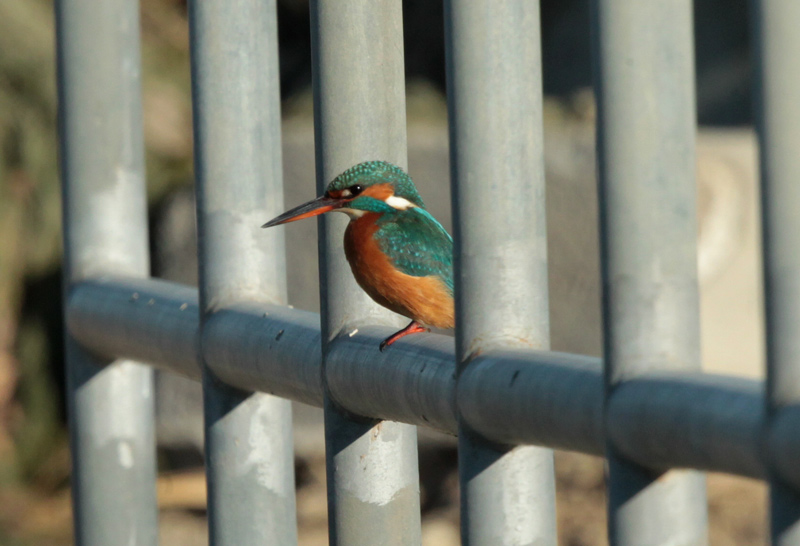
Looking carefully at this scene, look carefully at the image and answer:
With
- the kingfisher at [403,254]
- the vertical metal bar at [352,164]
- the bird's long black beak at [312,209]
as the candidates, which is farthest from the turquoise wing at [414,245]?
the vertical metal bar at [352,164]

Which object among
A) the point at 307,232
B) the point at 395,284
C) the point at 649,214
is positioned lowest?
the point at 307,232

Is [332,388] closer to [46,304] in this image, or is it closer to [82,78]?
[82,78]

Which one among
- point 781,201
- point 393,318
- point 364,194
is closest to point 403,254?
point 364,194

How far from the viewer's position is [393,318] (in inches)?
53.9

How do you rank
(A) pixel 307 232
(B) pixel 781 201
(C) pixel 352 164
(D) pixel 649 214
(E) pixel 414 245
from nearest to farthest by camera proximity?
(B) pixel 781 201, (D) pixel 649 214, (C) pixel 352 164, (E) pixel 414 245, (A) pixel 307 232

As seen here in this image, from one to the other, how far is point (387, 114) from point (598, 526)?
10.8ft

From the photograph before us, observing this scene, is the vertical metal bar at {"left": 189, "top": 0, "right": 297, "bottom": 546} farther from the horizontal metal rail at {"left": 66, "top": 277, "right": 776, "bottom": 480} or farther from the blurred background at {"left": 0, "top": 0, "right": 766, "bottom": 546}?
the blurred background at {"left": 0, "top": 0, "right": 766, "bottom": 546}

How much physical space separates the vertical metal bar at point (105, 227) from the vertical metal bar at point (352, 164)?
56 centimetres

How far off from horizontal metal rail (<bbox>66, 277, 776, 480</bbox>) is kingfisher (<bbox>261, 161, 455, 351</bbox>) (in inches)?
15.0

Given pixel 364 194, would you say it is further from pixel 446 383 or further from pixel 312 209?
pixel 446 383

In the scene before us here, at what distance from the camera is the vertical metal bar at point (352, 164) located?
1200 millimetres

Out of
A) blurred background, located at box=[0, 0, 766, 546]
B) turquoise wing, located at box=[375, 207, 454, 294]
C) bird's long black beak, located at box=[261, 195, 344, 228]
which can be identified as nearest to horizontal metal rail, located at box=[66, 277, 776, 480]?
bird's long black beak, located at box=[261, 195, 344, 228]

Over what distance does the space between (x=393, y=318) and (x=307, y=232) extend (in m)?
3.02

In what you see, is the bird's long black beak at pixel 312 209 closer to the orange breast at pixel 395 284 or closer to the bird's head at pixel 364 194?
the bird's head at pixel 364 194
